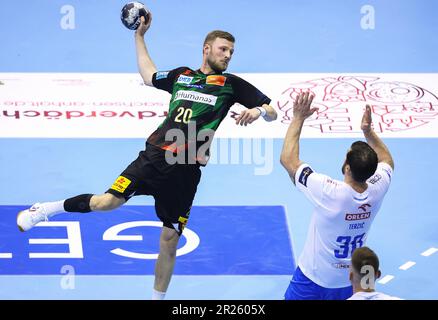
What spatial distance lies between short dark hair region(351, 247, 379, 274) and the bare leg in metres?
2.75

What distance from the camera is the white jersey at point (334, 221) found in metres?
7.27

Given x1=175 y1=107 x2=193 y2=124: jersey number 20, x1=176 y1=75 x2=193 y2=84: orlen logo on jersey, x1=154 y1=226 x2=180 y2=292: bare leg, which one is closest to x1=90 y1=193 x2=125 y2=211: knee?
x1=154 y1=226 x2=180 y2=292: bare leg

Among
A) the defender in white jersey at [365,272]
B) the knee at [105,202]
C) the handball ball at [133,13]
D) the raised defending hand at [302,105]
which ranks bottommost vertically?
the knee at [105,202]

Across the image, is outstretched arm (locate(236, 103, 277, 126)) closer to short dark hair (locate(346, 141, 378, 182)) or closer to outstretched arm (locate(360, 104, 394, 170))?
outstretched arm (locate(360, 104, 394, 170))

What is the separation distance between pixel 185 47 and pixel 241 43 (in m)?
0.88

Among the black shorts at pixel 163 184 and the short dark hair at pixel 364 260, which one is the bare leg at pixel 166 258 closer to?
the black shorts at pixel 163 184

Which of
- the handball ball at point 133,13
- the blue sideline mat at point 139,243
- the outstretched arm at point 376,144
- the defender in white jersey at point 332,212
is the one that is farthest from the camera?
the blue sideline mat at point 139,243

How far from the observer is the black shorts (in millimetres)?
8711

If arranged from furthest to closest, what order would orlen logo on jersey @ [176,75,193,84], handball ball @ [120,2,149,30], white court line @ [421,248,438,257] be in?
white court line @ [421,248,438,257], handball ball @ [120,2,149,30], orlen logo on jersey @ [176,75,193,84]

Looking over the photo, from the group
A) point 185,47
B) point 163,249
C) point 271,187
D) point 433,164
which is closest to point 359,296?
point 163,249

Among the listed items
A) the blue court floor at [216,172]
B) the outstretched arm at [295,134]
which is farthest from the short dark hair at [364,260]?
the blue court floor at [216,172]

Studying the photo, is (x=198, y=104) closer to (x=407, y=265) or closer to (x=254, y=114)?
(x=254, y=114)

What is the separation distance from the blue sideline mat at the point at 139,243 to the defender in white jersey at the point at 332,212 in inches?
82.4
